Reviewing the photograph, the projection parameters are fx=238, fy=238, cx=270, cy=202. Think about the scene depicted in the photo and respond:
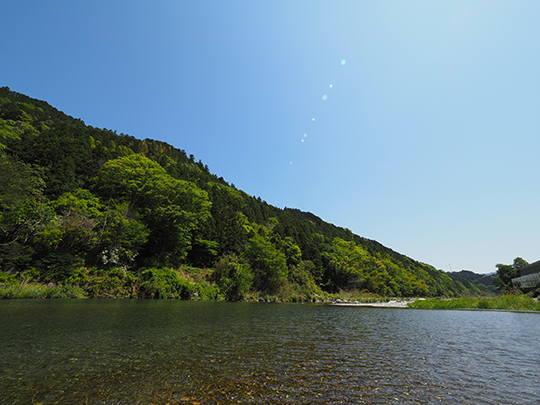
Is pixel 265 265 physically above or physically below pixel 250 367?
above

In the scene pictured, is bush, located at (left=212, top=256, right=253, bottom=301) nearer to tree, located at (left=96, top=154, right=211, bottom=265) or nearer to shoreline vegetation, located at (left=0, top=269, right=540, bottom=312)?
shoreline vegetation, located at (left=0, top=269, right=540, bottom=312)

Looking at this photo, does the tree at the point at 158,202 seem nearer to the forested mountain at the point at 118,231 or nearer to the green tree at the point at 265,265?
the forested mountain at the point at 118,231

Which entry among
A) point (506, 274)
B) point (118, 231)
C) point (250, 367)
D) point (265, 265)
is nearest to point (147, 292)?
point (118, 231)

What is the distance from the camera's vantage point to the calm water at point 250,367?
475 cm

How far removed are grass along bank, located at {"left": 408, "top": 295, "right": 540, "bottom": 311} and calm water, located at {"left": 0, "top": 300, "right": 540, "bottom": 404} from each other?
24.1 m

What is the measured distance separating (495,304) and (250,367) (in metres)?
38.9

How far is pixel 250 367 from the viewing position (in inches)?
256

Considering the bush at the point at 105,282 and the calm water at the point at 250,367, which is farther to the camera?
the bush at the point at 105,282

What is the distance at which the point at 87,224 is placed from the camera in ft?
105

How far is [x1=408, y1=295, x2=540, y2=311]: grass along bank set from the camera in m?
27.1

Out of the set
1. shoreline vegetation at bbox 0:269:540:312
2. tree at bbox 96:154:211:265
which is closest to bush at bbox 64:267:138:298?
shoreline vegetation at bbox 0:269:540:312

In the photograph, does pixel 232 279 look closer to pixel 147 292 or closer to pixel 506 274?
pixel 147 292

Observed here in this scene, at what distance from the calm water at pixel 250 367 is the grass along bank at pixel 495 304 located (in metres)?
24.1

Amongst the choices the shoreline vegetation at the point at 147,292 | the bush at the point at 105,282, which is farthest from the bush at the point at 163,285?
the bush at the point at 105,282
